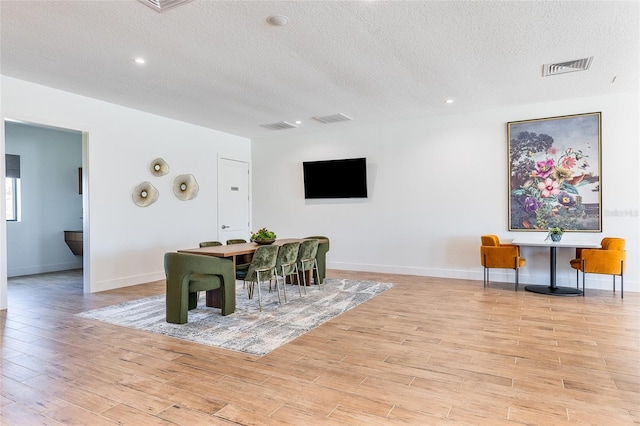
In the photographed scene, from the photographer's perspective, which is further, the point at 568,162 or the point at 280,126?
the point at 280,126

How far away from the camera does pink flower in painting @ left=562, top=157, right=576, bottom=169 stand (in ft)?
19.6

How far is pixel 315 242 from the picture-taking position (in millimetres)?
5895

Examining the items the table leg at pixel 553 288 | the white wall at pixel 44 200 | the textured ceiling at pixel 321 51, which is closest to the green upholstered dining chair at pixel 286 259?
the textured ceiling at pixel 321 51

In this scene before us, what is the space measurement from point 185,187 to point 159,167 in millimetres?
672

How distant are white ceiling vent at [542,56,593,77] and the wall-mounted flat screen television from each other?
3.62m

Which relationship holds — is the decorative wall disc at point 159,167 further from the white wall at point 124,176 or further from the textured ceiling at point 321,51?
the textured ceiling at point 321,51

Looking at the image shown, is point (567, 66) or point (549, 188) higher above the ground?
point (567, 66)

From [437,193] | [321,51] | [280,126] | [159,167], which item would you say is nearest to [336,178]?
[280,126]

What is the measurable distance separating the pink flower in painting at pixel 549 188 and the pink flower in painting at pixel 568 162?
0.29 m

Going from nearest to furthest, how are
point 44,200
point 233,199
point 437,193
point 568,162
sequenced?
point 568,162 < point 437,193 < point 44,200 < point 233,199

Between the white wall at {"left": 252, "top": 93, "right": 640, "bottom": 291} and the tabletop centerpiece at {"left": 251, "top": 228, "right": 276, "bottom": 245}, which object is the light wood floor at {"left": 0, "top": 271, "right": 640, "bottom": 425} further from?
the white wall at {"left": 252, "top": 93, "right": 640, "bottom": 291}

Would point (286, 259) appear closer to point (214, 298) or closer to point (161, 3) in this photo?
point (214, 298)

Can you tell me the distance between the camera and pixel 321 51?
4.07 meters

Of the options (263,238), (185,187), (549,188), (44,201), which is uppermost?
(185,187)
